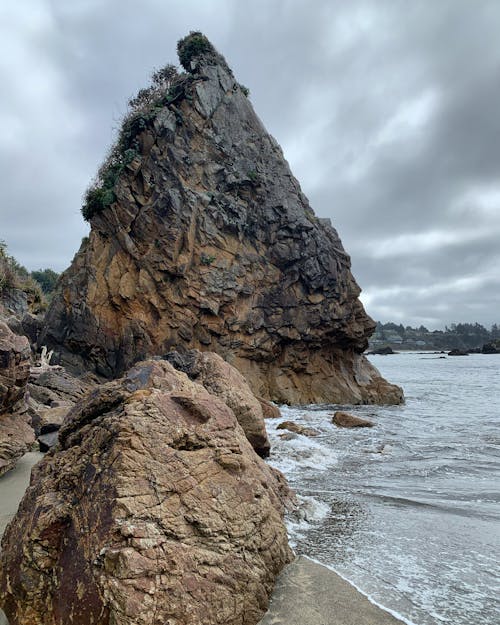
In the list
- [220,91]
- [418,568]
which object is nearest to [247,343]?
[220,91]

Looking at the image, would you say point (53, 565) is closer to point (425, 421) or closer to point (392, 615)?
point (392, 615)

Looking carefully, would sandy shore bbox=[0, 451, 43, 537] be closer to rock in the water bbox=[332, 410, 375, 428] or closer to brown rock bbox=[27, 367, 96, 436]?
brown rock bbox=[27, 367, 96, 436]

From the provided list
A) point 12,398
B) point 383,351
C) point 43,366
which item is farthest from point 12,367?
point 383,351

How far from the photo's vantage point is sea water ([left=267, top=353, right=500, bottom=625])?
358 cm

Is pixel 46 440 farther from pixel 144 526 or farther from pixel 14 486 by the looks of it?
pixel 144 526

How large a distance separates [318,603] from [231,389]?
4.50 metres

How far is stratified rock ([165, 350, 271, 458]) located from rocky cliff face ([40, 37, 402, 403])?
10643 millimetres

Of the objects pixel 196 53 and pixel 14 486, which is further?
pixel 196 53

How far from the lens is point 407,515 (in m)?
5.45

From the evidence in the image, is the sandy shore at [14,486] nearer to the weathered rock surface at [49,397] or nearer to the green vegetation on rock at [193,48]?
the weathered rock surface at [49,397]

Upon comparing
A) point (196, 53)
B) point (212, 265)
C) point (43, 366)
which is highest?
point (196, 53)

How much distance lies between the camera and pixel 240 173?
2086 cm

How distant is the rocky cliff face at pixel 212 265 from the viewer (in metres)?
18.5

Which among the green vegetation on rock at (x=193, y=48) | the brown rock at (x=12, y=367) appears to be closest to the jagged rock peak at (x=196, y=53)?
the green vegetation on rock at (x=193, y=48)
